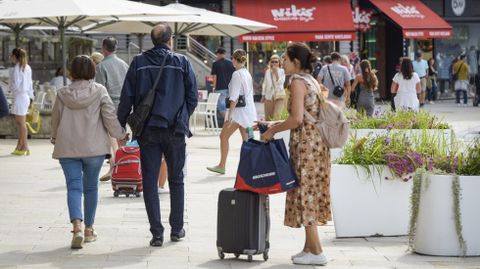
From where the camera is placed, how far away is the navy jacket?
989cm

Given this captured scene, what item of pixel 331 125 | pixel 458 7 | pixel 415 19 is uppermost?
pixel 458 7

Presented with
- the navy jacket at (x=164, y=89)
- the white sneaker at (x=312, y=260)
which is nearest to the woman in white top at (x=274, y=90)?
the navy jacket at (x=164, y=89)

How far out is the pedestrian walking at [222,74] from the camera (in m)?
23.8

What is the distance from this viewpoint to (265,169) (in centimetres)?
907

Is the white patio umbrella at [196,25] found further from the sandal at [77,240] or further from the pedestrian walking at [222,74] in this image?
the sandal at [77,240]

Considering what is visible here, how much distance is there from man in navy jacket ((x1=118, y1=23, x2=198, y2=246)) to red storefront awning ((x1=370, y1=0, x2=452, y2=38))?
98.8 feet

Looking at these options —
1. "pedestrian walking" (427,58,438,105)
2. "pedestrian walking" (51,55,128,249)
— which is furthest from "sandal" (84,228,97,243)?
"pedestrian walking" (427,58,438,105)

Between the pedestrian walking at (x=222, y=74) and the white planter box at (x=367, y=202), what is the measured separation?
13.1 m

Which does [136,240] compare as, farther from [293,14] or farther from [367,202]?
[293,14]

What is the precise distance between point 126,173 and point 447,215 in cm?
475

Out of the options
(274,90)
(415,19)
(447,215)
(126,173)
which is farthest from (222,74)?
(415,19)

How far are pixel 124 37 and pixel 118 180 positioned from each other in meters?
29.2

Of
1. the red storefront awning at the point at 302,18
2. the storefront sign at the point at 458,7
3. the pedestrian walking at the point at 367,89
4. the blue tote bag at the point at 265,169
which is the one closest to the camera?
the blue tote bag at the point at 265,169

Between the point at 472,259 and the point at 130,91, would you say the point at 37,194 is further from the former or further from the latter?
the point at 472,259
